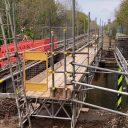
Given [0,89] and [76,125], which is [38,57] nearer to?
[76,125]

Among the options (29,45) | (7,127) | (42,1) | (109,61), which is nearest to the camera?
(7,127)

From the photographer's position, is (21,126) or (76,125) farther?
(76,125)

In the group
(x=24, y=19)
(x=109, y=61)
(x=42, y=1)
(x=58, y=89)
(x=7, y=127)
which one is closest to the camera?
(x=58, y=89)

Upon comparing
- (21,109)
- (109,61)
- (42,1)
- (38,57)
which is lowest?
(109,61)

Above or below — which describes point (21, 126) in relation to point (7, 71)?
below

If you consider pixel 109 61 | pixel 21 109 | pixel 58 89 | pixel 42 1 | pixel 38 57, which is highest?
pixel 42 1

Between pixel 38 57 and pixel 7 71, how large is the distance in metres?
3.76

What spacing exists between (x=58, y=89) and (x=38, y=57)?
0.89m

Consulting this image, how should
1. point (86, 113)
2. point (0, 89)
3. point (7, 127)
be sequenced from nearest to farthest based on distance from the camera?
point (7, 127) → point (86, 113) → point (0, 89)

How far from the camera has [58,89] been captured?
709 cm

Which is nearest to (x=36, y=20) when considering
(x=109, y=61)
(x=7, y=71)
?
(x=109, y=61)

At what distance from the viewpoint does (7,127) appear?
7.73 meters

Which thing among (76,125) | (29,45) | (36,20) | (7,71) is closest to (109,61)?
(36,20)

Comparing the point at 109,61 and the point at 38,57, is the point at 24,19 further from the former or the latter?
the point at 38,57
